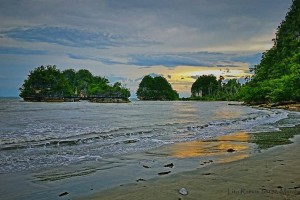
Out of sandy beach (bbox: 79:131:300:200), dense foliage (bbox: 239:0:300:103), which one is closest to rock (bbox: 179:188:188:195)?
sandy beach (bbox: 79:131:300:200)

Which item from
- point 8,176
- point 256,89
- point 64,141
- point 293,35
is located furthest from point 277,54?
point 8,176

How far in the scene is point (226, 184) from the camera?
704 centimetres

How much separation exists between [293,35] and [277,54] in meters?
7.03

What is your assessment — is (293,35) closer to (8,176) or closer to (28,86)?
(8,176)

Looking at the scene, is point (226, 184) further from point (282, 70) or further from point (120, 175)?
point (282, 70)

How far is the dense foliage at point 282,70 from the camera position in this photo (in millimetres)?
60281

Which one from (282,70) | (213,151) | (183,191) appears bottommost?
(213,151)

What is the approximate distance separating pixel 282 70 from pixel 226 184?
79334mm

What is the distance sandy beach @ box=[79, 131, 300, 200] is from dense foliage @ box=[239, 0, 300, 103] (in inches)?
2039

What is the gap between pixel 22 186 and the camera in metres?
7.48

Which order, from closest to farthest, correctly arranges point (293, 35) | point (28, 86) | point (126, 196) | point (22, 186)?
point (126, 196)
point (22, 186)
point (293, 35)
point (28, 86)

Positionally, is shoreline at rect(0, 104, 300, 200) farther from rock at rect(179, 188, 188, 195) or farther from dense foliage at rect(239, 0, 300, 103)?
dense foliage at rect(239, 0, 300, 103)

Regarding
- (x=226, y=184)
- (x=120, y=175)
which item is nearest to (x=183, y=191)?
(x=226, y=184)

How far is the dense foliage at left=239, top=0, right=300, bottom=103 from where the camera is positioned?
60.3 meters
